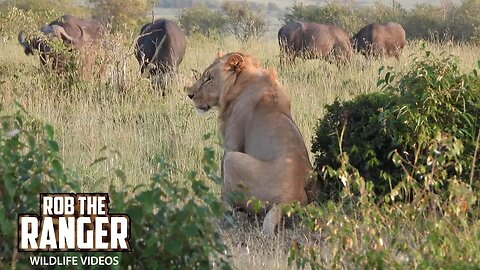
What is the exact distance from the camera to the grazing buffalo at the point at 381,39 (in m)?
20.2

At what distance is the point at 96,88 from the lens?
12.7m

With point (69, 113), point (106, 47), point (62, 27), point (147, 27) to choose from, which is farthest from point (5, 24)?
point (69, 113)

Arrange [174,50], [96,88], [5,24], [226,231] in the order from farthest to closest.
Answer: [5,24]
[174,50]
[96,88]
[226,231]

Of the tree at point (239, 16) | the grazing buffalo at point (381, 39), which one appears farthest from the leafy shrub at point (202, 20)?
the grazing buffalo at point (381, 39)

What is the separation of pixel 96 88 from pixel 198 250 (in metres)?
8.75

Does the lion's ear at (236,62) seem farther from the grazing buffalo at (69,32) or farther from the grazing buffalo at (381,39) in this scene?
the grazing buffalo at (381,39)

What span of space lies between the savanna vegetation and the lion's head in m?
0.30

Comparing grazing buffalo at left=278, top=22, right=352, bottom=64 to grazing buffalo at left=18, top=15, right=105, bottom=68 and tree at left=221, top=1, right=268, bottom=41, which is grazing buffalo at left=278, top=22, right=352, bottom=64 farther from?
tree at left=221, top=1, right=268, bottom=41

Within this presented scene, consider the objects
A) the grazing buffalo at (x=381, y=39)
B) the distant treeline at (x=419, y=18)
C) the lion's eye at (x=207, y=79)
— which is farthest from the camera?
the distant treeline at (x=419, y=18)

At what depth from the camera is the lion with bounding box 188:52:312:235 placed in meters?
6.81

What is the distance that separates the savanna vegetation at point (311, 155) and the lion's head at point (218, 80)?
0.97 feet

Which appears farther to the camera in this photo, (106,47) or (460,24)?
(460,24)

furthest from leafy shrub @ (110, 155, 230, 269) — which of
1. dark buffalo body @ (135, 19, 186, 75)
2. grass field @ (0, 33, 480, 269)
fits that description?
dark buffalo body @ (135, 19, 186, 75)

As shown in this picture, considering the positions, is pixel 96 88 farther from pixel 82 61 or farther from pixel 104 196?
pixel 104 196
